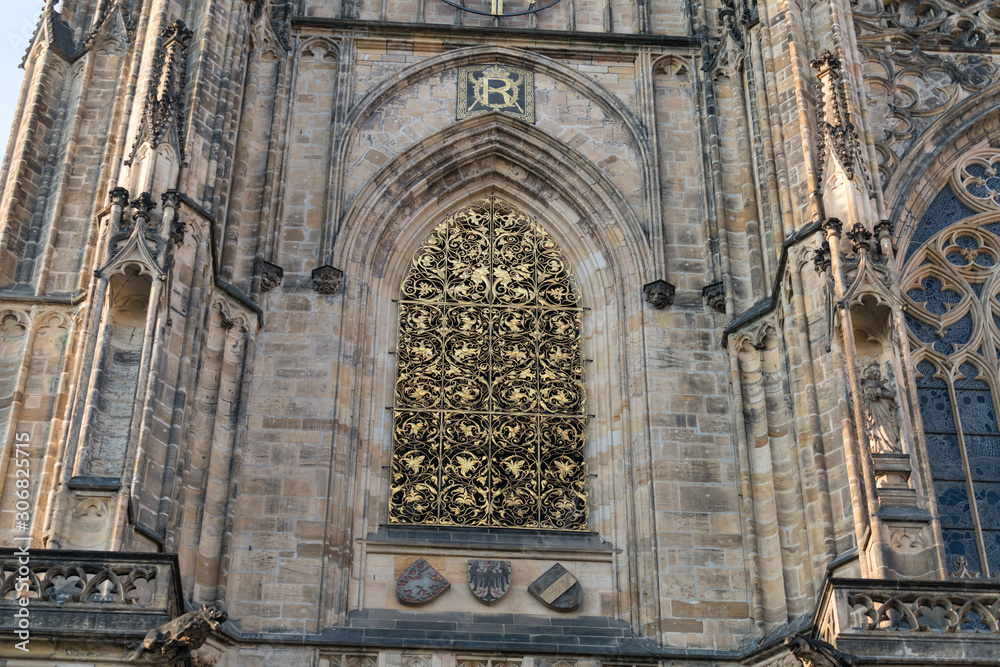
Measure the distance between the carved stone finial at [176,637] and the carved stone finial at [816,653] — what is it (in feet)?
15.4

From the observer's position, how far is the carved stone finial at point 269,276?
18891 millimetres

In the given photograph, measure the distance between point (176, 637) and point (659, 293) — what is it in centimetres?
760

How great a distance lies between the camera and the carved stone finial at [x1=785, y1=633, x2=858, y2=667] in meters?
13.9

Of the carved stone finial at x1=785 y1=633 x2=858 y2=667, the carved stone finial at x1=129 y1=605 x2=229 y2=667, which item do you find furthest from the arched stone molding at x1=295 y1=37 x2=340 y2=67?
the carved stone finial at x1=785 y1=633 x2=858 y2=667

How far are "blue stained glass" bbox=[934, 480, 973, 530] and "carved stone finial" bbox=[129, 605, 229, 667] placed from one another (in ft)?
26.7

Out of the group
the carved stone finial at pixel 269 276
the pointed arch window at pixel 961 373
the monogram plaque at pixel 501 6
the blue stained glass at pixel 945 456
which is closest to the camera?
the pointed arch window at pixel 961 373

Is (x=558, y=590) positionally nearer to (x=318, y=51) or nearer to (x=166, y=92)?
(x=166, y=92)

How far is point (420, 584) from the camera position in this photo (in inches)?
685

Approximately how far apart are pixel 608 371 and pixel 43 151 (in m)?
6.72

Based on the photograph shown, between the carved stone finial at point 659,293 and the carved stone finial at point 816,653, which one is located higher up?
the carved stone finial at point 659,293

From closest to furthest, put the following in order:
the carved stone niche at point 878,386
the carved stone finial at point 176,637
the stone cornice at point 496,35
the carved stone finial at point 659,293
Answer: the carved stone finial at point 176,637 → the carved stone niche at point 878,386 → the carved stone finial at point 659,293 → the stone cornice at point 496,35

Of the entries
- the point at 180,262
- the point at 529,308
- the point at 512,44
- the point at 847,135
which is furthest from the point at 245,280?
the point at 847,135

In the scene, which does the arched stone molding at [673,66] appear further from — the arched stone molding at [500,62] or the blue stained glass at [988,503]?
the blue stained glass at [988,503]

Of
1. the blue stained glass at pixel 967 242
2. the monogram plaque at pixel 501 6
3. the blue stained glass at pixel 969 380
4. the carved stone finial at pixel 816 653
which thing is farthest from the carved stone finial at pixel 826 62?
the carved stone finial at pixel 816 653
